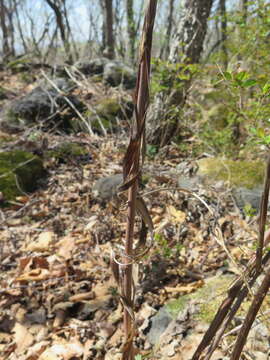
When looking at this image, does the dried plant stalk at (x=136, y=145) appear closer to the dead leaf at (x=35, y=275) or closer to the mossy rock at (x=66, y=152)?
the dead leaf at (x=35, y=275)

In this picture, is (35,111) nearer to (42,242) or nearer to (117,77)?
(117,77)

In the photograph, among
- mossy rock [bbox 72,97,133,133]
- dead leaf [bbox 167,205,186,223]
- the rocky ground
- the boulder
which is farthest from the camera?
the boulder

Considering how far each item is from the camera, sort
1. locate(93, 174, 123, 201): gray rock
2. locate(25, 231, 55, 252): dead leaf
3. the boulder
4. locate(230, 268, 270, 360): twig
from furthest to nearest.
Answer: the boulder → locate(93, 174, 123, 201): gray rock → locate(25, 231, 55, 252): dead leaf → locate(230, 268, 270, 360): twig

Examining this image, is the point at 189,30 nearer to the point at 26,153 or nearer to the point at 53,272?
the point at 26,153

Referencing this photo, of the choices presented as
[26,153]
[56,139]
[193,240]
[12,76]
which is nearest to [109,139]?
[56,139]

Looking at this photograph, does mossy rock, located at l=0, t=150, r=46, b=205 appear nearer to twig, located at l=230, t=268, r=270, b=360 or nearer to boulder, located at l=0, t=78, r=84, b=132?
boulder, located at l=0, t=78, r=84, b=132

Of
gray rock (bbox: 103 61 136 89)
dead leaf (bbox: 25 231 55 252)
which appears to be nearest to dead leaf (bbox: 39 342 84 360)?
dead leaf (bbox: 25 231 55 252)

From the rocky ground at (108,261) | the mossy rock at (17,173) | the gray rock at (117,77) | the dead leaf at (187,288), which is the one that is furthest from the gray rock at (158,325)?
the gray rock at (117,77)
